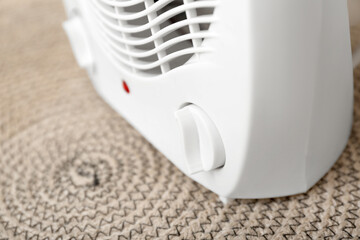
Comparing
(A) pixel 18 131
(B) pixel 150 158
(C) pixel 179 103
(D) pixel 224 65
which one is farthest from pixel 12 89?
(D) pixel 224 65

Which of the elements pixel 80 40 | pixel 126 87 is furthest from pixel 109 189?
pixel 80 40

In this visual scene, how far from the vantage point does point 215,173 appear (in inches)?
23.4

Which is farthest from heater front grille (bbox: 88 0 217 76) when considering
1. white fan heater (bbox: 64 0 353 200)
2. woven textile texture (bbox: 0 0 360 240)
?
woven textile texture (bbox: 0 0 360 240)

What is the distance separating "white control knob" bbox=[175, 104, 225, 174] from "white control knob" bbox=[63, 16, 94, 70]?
12.3 inches

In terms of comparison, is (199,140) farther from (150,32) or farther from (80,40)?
(80,40)

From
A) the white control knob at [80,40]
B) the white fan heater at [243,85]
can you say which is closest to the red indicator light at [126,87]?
the white fan heater at [243,85]

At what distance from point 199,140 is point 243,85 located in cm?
13

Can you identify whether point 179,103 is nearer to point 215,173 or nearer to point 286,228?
point 215,173

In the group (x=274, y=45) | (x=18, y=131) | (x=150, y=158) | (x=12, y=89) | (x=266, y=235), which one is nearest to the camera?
(x=274, y=45)

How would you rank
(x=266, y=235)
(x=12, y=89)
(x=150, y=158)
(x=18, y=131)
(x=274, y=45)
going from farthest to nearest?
(x=12, y=89) → (x=18, y=131) → (x=150, y=158) → (x=266, y=235) → (x=274, y=45)

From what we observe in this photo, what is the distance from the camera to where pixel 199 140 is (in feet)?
1.89

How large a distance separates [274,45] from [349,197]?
0.87 ft

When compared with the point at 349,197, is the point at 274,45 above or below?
above

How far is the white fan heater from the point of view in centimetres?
46
